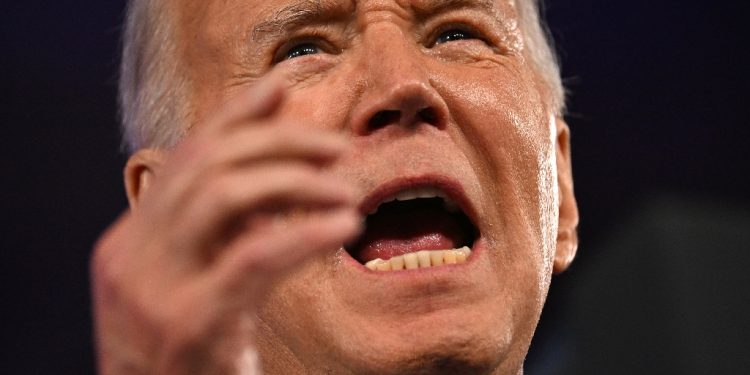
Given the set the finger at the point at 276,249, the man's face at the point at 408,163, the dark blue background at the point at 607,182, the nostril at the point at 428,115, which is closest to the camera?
the finger at the point at 276,249

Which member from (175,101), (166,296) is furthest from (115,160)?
(166,296)

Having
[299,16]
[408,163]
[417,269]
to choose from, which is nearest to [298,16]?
[299,16]

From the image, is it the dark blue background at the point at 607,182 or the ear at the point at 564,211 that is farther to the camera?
the dark blue background at the point at 607,182

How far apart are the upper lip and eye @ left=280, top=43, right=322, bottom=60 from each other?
1.22 feet

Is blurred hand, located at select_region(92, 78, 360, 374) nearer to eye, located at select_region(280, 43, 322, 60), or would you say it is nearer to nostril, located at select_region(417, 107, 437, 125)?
nostril, located at select_region(417, 107, 437, 125)

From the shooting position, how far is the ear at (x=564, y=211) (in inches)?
67.3

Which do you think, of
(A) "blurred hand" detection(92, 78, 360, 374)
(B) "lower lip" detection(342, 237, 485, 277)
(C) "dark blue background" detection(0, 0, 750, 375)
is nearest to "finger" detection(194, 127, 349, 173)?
(A) "blurred hand" detection(92, 78, 360, 374)

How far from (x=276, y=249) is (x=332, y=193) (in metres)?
0.06

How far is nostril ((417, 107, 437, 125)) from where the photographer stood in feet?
4.37

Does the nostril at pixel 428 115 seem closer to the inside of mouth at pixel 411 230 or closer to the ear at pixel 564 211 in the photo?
the inside of mouth at pixel 411 230

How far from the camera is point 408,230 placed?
55.9 inches

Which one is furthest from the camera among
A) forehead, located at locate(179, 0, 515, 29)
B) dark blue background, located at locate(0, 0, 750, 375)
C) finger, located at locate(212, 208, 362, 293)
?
dark blue background, located at locate(0, 0, 750, 375)

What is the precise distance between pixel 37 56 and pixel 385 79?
4.62 feet

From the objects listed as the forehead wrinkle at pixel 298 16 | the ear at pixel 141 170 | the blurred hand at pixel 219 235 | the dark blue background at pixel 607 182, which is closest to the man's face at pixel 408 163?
the forehead wrinkle at pixel 298 16
